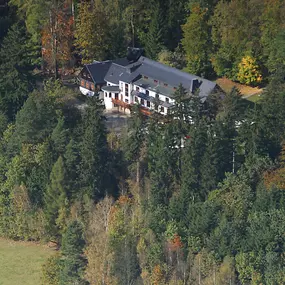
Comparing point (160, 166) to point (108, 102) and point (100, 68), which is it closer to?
point (108, 102)

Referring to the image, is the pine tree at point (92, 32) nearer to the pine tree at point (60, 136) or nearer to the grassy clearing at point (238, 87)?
the grassy clearing at point (238, 87)

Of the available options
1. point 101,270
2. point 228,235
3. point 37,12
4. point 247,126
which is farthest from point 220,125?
point 37,12

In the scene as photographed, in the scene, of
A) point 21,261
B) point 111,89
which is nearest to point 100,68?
point 111,89

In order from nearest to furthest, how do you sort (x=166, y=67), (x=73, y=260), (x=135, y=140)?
(x=73, y=260), (x=135, y=140), (x=166, y=67)

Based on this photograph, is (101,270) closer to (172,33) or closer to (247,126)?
(247,126)

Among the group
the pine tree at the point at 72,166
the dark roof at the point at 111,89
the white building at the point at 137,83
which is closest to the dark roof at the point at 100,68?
the white building at the point at 137,83

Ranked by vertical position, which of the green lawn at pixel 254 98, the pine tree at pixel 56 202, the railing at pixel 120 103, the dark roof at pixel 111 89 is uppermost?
the dark roof at pixel 111 89

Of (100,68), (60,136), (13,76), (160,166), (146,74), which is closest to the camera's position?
(160,166)
